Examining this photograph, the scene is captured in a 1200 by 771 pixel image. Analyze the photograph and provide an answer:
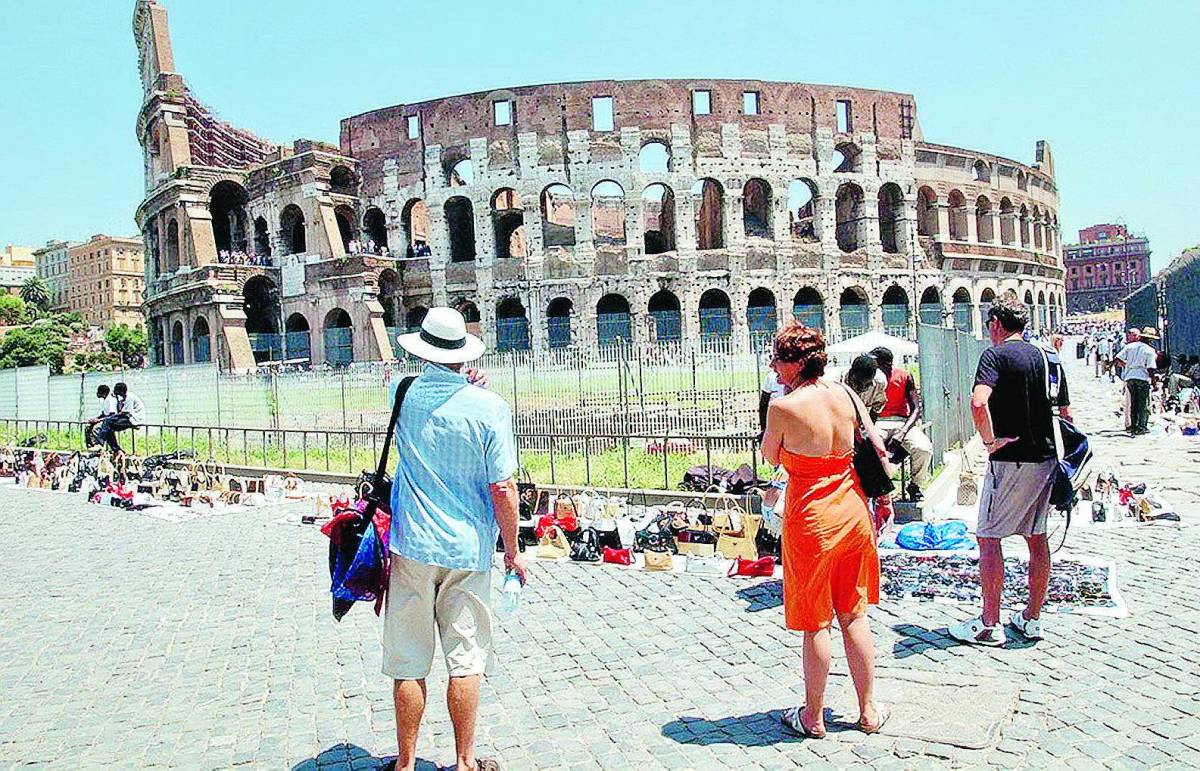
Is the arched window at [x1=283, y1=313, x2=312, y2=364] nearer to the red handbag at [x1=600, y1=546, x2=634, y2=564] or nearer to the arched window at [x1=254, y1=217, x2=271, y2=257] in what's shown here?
the arched window at [x1=254, y1=217, x2=271, y2=257]

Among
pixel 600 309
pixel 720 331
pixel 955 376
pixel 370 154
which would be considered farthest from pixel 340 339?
pixel 955 376

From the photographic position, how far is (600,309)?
34.1 meters

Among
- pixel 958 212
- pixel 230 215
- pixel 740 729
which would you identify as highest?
pixel 230 215

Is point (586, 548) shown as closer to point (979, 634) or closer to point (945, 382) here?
point (979, 634)

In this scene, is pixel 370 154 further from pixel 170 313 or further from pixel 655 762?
pixel 655 762

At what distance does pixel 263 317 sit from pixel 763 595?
1405 inches

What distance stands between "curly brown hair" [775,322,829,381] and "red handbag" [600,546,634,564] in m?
3.80

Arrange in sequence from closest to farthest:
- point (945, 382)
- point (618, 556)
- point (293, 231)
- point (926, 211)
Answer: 1. point (618, 556)
2. point (945, 382)
3. point (293, 231)
4. point (926, 211)

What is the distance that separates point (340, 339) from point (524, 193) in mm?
8907

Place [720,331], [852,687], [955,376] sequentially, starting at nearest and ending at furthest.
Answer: [852,687]
[955,376]
[720,331]

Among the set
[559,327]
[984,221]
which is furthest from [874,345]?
[984,221]

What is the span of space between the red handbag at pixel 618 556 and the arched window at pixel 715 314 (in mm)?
24989

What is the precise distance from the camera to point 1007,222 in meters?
40.2

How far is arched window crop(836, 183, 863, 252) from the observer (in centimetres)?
3544
